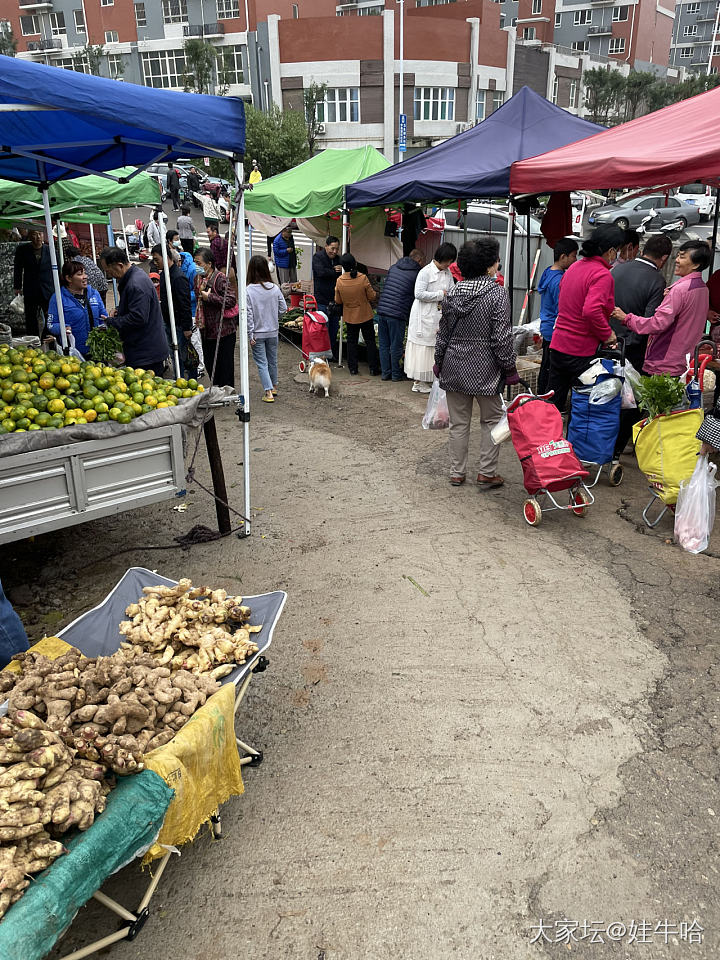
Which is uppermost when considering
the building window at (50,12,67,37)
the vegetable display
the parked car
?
the building window at (50,12,67,37)

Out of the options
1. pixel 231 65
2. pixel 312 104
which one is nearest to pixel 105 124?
pixel 312 104

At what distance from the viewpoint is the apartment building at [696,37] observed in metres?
70.1

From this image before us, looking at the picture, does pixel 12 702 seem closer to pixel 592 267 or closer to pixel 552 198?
pixel 592 267

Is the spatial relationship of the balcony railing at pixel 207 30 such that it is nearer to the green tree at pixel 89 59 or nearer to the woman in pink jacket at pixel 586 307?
the green tree at pixel 89 59

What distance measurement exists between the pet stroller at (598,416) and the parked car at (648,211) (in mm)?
20036

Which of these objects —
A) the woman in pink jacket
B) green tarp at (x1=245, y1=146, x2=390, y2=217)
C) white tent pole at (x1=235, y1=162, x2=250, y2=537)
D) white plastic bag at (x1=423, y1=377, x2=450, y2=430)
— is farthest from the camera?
green tarp at (x1=245, y1=146, x2=390, y2=217)

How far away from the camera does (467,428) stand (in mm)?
6285

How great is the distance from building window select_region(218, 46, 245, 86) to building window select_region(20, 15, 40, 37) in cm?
2273

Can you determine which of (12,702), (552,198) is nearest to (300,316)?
(552,198)

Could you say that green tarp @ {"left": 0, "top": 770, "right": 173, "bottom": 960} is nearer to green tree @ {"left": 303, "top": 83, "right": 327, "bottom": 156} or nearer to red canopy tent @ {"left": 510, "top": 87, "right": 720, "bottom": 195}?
red canopy tent @ {"left": 510, "top": 87, "right": 720, "bottom": 195}

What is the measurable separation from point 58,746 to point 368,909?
1264 millimetres

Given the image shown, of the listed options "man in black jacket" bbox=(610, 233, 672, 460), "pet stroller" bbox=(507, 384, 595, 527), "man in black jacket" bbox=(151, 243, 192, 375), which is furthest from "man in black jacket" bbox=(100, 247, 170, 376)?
"man in black jacket" bbox=(610, 233, 672, 460)

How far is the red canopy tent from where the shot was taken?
5.02 metres

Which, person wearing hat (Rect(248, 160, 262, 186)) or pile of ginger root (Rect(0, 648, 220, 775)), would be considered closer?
pile of ginger root (Rect(0, 648, 220, 775))
